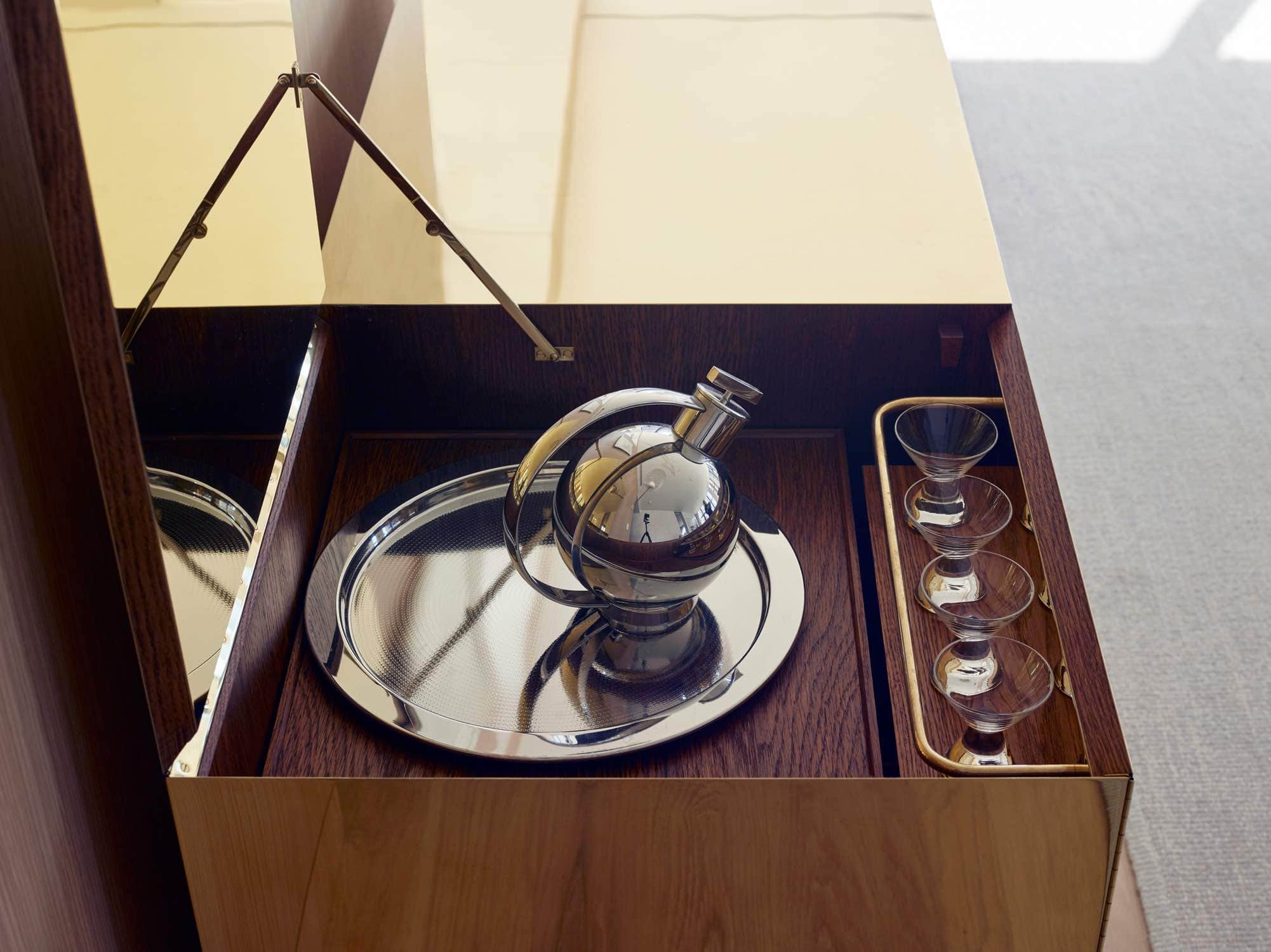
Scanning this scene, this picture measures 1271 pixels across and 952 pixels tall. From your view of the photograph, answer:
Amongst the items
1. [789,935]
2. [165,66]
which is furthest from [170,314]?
[789,935]

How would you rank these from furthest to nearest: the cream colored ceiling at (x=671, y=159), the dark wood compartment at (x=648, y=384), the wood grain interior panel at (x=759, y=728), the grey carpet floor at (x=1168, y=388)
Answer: the grey carpet floor at (x=1168, y=388) < the cream colored ceiling at (x=671, y=159) < the dark wood compartment at (x=648, y=384) < the wood grain interior panel at (x=759, y=728)

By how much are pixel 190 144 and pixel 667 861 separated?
1.35 feet

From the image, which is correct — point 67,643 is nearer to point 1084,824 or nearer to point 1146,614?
point 1084,824

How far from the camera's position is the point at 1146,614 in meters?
1.43

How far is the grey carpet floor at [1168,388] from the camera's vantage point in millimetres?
1236

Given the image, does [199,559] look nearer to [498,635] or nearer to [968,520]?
[498,635]

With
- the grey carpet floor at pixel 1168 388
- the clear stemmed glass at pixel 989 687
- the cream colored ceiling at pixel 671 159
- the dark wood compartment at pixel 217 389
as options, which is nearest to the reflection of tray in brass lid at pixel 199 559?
the dark wood compartment at pixel 217 389

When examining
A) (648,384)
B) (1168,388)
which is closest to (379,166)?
(648,384)

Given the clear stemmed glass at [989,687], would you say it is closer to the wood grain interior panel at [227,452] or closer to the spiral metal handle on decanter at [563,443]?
the spiral metal handle on decanter at [563,443]

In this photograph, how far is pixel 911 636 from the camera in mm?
708

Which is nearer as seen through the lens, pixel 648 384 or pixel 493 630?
pixel 493 630

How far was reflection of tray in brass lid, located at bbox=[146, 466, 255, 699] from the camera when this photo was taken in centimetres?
56

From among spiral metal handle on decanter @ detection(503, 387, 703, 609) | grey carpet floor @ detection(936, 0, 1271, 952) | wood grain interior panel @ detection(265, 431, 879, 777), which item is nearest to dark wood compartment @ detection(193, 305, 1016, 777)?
wood grain interior panel @ detection(265, 431, 879, 777)

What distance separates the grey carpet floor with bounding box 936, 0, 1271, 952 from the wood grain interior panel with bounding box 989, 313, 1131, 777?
64 centimetres
